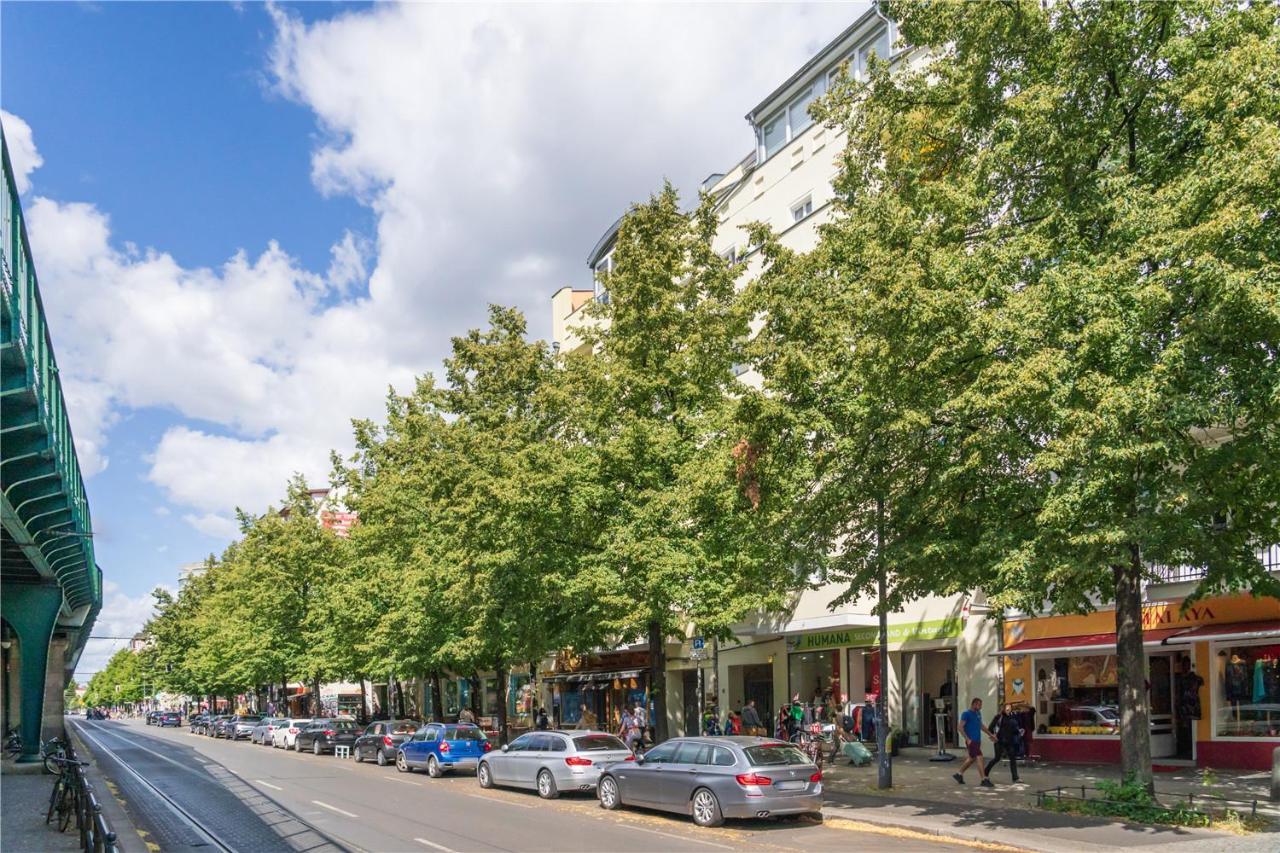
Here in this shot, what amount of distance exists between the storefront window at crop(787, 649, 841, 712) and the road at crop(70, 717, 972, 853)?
430 inches

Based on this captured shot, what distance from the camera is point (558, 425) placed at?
2988 cm

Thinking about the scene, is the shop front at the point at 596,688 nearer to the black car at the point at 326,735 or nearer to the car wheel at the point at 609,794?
the black car at the point at 326,735

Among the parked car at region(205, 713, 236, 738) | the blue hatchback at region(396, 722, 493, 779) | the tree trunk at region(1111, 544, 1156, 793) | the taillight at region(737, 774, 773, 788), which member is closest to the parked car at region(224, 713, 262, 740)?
the parked car at region(205, 713, 236, 738)

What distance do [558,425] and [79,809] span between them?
53.6 ft

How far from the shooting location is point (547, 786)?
73.9ft

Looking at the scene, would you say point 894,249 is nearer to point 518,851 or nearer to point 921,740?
point 518,851

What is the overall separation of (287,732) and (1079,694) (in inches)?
1380

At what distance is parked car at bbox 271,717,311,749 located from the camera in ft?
154

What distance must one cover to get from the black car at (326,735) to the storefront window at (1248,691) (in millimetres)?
30012

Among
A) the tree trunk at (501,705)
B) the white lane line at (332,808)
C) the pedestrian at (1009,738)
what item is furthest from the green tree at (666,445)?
the tree trunk at (501,705)

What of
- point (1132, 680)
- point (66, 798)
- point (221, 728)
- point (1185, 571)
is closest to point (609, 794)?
point (66, 798)

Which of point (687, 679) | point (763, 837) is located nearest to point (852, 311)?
point (763, 837)

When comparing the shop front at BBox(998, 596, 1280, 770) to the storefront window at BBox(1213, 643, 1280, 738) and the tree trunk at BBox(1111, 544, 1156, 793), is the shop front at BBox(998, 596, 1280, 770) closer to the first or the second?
the storefront window at BBox(1213, 643, 1280, 738)

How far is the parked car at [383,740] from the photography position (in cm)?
3481
